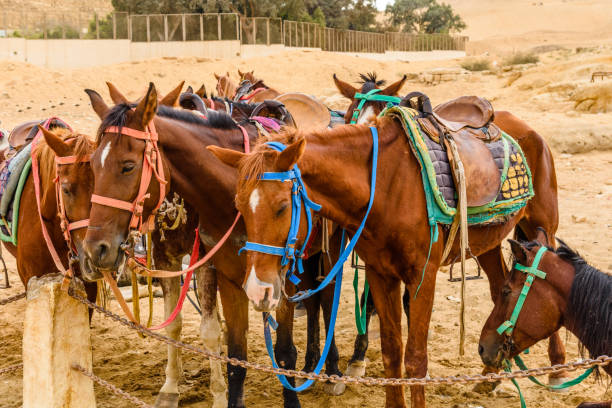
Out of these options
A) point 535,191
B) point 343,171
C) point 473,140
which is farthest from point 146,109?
point 535,191

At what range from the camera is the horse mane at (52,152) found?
3211 mm

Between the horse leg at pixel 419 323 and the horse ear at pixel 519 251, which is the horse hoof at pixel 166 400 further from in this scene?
the horse ear at pixel 519 251

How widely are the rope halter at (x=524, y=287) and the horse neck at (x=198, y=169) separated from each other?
1.70m

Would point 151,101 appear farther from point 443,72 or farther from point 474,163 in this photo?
point 443,72

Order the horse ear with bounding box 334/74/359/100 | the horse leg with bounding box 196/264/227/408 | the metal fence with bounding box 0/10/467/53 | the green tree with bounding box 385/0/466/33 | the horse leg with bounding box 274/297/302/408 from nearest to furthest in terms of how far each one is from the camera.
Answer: the horse leg with bounding box 274/297/302/408, the horse leg with bounding box 196/264/227/408, the horse ear with bounding box 334/74/359/100, the metal fence with bounding box 0/10/467/53, the green tree with bounding box 385/0/466/33

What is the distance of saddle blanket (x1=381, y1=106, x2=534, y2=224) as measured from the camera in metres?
3.33

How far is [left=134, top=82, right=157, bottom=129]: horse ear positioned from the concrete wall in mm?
25096

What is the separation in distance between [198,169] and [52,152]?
97 cm

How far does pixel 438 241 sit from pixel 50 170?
238 centimetres

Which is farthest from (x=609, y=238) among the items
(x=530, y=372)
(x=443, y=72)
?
(x=443, y=72)

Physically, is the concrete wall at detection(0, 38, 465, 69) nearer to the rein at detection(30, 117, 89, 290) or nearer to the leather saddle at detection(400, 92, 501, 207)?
the rein at detection(30, 117, 89, 290)

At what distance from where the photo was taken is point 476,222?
375 centimetres

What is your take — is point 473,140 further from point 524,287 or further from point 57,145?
point 57,145

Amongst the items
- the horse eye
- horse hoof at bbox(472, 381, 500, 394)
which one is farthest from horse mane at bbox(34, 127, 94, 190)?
horse hoof at bbox(472, 381, 500, 394)
